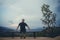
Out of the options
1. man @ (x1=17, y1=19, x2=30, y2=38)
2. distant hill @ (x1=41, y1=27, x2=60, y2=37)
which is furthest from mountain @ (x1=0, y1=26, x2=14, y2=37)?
distant hill @ (x1=41, y1=27, x2=60, y2=37)

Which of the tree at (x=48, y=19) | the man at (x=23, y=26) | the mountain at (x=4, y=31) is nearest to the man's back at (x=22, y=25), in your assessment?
the man at (x=23, y=26)

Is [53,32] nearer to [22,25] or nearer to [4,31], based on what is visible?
[22,25]

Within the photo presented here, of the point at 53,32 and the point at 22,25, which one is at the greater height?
the point at 22,25

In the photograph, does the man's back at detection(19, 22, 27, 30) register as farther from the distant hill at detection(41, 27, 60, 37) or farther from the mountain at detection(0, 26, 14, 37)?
the distant hill at detection(41, 27, 60, 37)

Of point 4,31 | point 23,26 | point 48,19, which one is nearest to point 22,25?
point 23,26

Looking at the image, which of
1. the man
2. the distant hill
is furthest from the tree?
the man

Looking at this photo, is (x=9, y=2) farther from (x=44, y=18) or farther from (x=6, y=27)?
(x=44, y=18)

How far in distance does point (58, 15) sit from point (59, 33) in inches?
9.9

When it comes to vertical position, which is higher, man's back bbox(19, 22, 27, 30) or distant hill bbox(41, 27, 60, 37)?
man's back bbox(19, 22, 27, 30)

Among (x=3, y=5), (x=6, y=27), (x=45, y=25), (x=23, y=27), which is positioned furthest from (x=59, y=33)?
(x=3, y=5)

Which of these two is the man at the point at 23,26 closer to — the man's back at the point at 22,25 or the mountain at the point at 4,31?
the man's back at the point at 22,25

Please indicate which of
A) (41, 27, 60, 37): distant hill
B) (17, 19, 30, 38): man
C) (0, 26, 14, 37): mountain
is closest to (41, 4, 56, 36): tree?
(41, 27, 60, 37): distant hill

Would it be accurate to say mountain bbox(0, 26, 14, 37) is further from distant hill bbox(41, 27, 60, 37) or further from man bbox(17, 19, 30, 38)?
distant hill bbox(41, 27, 60, 37)

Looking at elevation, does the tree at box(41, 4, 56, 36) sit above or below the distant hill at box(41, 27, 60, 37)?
above
